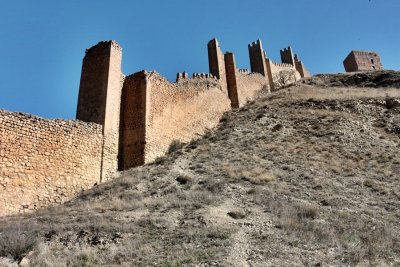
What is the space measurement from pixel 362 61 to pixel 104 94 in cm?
3386

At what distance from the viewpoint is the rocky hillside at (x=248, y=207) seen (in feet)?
23.9

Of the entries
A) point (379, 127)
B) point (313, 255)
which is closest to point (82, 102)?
point (313, 255)

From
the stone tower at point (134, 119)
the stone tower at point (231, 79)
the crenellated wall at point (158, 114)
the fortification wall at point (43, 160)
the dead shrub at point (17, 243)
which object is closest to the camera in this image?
the dead shrub at point (17, 243)

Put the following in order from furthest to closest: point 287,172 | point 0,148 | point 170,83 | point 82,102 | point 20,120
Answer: point 170,83 → point 82,102 → point 287,172 → point 20,120 → point 0,148

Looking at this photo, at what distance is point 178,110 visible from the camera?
1934cm

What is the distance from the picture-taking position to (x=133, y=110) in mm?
17109

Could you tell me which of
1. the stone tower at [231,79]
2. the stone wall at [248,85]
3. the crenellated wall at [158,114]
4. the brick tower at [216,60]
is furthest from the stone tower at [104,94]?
the stone wall at [248,85]

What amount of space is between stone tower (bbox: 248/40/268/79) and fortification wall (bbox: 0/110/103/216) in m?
23.9

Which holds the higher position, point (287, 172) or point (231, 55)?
point (231, 55)

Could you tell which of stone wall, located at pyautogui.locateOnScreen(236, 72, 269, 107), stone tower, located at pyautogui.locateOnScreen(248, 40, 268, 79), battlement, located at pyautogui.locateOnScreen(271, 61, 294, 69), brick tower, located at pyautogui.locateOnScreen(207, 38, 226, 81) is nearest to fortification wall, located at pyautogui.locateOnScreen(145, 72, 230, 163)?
brick tower, located at pyautogui.locateOnScreen(207, 38, 226, 81)

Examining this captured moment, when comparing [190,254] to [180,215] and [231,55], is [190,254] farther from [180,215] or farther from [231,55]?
[231,55]

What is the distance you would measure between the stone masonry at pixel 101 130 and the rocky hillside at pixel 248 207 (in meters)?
0.89

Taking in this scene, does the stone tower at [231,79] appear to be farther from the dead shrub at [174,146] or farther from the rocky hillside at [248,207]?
the dead shrub at [174,146]

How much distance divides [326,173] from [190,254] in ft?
26.5
